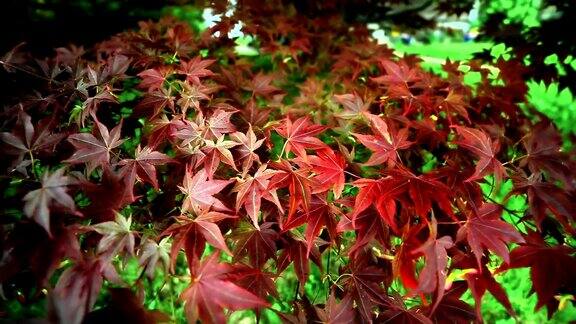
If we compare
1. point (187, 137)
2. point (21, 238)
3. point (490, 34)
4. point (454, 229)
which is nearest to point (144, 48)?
point (187, 137)

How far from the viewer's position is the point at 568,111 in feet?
11.6

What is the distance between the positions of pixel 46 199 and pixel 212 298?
0.50m

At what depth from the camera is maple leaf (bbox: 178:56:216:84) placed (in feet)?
5.74

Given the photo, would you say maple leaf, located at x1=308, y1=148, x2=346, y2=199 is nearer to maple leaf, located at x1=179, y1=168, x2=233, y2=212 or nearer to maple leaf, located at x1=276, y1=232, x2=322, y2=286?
maple leaf, located at x1=276, y1=232, x2=322, y2=286

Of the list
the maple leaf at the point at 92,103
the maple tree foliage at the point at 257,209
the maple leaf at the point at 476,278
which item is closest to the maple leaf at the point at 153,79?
the maple tree foliage at the point at 257,209

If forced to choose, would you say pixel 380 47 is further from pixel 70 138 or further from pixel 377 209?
pixel 70 138

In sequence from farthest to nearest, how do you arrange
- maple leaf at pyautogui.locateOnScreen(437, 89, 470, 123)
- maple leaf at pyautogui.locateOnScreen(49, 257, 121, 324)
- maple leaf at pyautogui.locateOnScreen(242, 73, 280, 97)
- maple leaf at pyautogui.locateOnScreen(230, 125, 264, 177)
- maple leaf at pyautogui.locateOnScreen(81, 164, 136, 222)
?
maple leaf at pyautogui.locateOnScreen(242, 73, 280, 97) → maple leaf at pyautogui.locateOnScreen(437, 89, 470, 123) → maple leaf at pyautogui.locateOnScreen(230, 125, 264, 177) → maple leaf at pyautogui.locateOnScreen(81, 164, 136, 222) → maple leaf at pyautogui.locateOnScreen(49, 257, 121, 324)

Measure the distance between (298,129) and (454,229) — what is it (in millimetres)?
663

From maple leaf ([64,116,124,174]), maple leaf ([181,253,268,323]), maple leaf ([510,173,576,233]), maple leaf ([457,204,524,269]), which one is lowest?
maple leaf ([181,253,268,323])

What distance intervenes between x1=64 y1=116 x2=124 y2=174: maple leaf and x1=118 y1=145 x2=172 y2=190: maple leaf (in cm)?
7

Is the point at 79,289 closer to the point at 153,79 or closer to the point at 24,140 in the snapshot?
the point at 24,140

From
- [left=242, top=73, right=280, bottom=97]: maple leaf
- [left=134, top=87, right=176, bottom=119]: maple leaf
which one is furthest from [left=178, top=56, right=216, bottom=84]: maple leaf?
[left=242, top=73, right=280, bottom=97]: maple leaf

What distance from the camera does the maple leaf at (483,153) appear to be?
1.30m

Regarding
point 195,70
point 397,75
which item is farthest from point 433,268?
point 195,70
